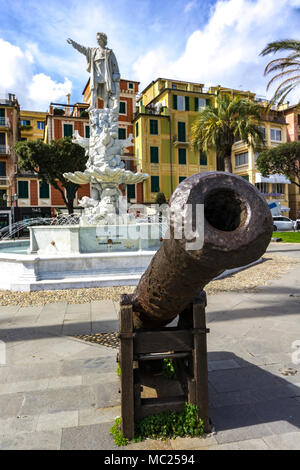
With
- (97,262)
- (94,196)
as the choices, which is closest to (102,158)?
(94,196)

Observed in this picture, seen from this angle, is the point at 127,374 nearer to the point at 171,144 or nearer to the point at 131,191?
the point at 131,191

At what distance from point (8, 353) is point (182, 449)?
8.90 ft

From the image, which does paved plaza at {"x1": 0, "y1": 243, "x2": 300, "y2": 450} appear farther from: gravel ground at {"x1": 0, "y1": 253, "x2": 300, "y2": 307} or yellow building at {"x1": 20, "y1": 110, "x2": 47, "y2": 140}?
yellow building at {"x1": 20, "y1": 110, "x2": 47, "y2": 140}

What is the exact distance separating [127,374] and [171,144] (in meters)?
34.4

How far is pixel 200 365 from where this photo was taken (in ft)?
8.16

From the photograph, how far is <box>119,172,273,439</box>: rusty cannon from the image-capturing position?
157cm

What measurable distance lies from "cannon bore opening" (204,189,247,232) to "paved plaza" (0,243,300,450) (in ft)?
5.56

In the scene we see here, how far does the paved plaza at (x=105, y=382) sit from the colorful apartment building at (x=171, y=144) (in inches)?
1142

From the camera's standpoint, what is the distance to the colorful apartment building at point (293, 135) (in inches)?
1564

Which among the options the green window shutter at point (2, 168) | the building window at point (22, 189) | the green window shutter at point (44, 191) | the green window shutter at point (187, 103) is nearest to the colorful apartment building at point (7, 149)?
the green window shutter at point (2, 168)

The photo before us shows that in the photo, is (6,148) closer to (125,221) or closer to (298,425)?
(125,221)

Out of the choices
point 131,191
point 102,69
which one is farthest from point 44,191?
point 102,69

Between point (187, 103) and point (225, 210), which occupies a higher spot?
point (187, 103)
